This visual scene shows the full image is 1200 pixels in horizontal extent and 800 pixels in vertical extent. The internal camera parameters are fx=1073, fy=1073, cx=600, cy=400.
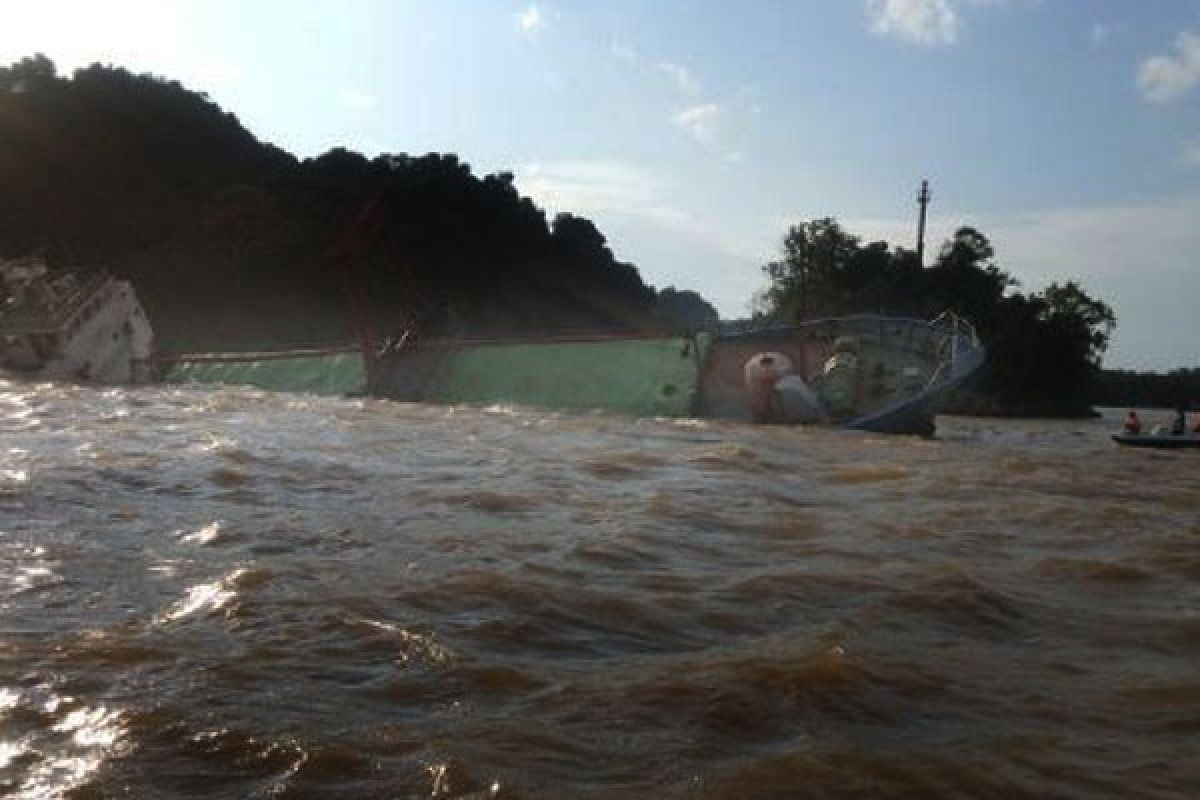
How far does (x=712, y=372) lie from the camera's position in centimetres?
2019

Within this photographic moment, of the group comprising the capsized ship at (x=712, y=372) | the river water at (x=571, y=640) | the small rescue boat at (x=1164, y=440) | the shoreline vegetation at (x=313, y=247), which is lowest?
the river water at (x=571, y=640)

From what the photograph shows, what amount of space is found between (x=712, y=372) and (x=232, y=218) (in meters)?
46.2

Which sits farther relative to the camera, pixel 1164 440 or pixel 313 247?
pixel 313 247

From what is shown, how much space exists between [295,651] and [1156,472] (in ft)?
41.8

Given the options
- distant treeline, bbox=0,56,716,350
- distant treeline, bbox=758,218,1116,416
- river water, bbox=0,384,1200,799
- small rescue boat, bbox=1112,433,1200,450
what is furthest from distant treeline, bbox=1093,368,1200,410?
river water, bbox=0,384,1200,799

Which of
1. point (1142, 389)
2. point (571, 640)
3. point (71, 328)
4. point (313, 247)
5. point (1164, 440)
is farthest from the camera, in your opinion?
point (1142, 389)

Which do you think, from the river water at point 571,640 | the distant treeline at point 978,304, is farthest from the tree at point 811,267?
the river water at point 571,640

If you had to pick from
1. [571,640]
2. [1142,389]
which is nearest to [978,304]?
[1142,389]

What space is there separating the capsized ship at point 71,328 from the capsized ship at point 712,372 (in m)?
3.72

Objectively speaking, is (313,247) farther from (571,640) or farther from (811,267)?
(571,640)

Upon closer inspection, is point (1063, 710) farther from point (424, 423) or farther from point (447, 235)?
point (447, 235)

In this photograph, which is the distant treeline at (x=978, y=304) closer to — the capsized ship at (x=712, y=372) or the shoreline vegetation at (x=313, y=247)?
the shoreline vegetation at (x=313, y=247)

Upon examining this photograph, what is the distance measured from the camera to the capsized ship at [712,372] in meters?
17.8

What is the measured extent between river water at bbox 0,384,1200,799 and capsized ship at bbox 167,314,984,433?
9.53 m
